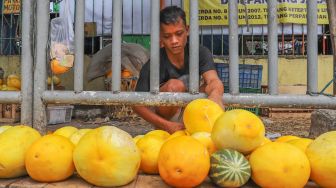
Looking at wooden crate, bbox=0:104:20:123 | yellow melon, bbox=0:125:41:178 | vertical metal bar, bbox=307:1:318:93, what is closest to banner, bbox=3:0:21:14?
wooden crate, bbox=0:104:20:123

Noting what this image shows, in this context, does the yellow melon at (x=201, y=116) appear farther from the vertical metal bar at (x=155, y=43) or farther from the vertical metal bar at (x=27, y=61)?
the vertical metal bar at (x=27, y=61)

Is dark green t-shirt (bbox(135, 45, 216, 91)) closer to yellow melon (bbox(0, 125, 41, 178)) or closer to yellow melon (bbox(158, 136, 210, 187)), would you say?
yellow melon (bbox(0, 125, 41, 178))

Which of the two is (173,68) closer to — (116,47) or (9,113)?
(116,47)

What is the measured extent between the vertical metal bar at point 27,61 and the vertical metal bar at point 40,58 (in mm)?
31

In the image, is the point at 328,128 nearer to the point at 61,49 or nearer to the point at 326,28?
the point at 61,49

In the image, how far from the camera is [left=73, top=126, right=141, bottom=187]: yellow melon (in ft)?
4.34

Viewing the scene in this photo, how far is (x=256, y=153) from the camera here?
54.9 inches

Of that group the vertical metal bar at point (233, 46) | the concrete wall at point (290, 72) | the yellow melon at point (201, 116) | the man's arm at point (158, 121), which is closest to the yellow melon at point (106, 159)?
the yellow melon at point (201, 116)

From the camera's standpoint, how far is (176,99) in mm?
2049

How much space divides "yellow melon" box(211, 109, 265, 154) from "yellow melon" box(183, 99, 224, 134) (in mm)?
216

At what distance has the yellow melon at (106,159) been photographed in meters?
1.32

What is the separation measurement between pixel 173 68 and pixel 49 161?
7.01 ft

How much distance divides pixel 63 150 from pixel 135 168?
0.31m

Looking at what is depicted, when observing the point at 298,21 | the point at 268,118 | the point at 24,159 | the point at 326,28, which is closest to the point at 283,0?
the point at 298,21
